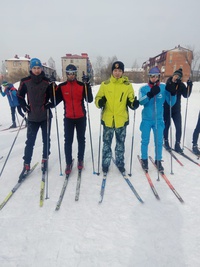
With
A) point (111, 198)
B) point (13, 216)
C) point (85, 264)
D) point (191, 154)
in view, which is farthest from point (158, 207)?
point (191, 154)

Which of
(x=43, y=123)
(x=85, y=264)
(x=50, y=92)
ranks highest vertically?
(x=50, y=92)

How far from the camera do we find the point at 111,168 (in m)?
4.01

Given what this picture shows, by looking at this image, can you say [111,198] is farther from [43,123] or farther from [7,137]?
[7,137]

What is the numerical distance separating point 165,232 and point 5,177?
131 inches

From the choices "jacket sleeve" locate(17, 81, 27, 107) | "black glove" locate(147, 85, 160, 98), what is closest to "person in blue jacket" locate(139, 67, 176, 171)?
"black glove" locate(147, 85, 160, 98)

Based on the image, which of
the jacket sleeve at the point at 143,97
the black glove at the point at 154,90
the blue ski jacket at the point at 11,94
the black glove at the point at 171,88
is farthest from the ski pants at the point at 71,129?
the blue ski jacket at the point at 11,94

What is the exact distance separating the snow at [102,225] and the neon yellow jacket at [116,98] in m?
1.26

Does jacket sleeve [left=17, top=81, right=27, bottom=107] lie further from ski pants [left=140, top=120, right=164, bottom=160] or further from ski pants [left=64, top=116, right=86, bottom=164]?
ski pants [left=140, top=120, right=164, bottom=160]

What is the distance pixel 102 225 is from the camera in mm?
2375

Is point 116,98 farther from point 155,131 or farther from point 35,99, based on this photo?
point 35,99

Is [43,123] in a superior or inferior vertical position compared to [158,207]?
superior

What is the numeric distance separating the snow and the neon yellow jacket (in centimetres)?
126

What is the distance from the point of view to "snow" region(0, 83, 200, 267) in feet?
6.36

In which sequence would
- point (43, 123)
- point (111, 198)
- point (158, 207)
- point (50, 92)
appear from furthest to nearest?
point (43, 123) → point (50, 92) → point (111, 198) → point (158, 207)
